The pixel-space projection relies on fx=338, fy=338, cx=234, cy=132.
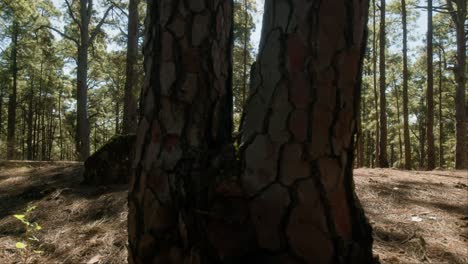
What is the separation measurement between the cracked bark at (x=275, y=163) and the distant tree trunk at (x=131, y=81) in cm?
725

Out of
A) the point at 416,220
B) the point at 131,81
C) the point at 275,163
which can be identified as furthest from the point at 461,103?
the point at 275,163

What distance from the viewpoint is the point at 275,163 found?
1134 mm

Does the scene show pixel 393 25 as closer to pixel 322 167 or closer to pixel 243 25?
pixel 243 25

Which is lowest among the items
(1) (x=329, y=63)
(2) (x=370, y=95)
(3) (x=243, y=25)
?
(1) (x=329, y=63)

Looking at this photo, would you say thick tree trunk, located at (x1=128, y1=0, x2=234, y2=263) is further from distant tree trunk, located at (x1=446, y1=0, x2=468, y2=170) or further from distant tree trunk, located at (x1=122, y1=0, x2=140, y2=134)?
distant tree trunk, located at (x1=446, y1=0, x2=468, y2=170)

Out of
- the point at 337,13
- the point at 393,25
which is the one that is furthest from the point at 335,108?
the point at 393,25

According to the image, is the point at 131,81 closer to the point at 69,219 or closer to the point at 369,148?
the point at 69,219

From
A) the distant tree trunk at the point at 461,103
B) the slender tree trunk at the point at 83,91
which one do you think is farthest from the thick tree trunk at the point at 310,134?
the slender tree trunk at the point at 83,91

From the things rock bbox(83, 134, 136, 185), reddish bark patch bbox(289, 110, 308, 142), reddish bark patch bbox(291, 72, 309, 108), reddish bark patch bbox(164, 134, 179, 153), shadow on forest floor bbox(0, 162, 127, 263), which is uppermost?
reddish bark patch bbox(291, 72, 309, 108)

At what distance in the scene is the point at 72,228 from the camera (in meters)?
2.88

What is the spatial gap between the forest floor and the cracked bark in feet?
3.88

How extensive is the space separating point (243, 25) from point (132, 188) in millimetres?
17495

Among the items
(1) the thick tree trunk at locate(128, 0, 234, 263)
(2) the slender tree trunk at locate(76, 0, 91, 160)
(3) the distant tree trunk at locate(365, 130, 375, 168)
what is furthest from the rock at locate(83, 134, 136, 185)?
(3) the distant tree trunk at locate(365, 130, 375, 168)

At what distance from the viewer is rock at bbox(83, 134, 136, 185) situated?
4.13 m
